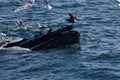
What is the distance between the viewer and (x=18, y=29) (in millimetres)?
50719

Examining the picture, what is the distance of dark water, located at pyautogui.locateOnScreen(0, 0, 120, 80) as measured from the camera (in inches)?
1539

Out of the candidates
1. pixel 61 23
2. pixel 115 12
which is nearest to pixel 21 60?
pixel 61 23

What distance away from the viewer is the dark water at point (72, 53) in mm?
39094

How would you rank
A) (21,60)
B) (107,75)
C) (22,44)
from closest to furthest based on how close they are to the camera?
1. (107,75)
2. (21,60)
3. (22,44)

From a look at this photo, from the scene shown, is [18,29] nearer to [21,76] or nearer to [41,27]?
[41,27]

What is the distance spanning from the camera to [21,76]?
127ft

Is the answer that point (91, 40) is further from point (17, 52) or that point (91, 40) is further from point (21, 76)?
point (21, 76)

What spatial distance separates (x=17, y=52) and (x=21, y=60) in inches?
80.2

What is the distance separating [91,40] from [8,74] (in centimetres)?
1055

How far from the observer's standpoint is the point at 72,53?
4369 cm

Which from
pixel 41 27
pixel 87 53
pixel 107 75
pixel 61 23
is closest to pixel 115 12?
pixel 61 23

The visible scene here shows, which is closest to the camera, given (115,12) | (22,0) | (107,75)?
(107,75)

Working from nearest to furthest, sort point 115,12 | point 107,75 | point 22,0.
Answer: point 107,75 < point 115,12 < point 22,0

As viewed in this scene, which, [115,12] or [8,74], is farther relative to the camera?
[115,12]
